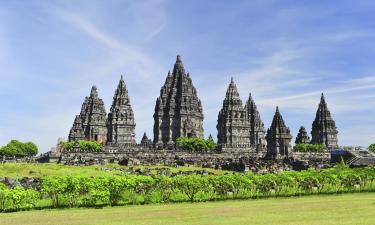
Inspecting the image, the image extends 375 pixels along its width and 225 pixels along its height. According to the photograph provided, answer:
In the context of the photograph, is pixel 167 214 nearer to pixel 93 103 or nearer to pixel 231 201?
pixel 231 201

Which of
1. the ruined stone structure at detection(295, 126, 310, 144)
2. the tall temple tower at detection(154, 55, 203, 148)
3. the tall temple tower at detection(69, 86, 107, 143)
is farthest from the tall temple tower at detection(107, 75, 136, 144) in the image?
the ruined stone structure at detection(295, 126, 310, 144)

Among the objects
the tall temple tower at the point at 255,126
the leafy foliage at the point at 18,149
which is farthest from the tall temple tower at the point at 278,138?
the leafy foliage at the point at 18,149

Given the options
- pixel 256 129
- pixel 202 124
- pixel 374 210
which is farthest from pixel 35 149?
pixel 374 210

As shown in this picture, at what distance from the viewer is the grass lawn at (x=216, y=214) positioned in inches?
970

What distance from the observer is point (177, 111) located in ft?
495

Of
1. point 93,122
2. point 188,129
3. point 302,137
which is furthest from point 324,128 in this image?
point 93,122

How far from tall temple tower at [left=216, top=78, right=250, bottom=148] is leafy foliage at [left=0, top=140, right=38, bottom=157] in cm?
5849

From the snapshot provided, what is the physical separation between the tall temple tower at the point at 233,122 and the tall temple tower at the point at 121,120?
87.1 ft

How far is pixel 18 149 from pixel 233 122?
6411cm

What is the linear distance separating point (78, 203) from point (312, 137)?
139 meters

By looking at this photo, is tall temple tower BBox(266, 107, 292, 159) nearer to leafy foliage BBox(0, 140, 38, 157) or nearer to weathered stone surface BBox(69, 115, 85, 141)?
weathered stone surface BBox(69, 115, 85, 141)

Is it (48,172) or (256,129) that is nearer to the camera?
(48,172)

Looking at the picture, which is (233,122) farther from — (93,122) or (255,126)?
(93,122)

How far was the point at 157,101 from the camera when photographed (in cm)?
15738
